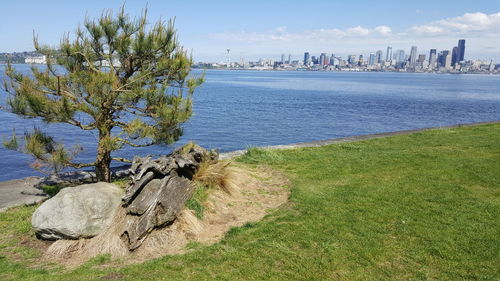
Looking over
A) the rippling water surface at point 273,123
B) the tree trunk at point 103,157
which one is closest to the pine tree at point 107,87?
the tree trunk at point 103,157

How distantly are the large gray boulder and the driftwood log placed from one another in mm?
426

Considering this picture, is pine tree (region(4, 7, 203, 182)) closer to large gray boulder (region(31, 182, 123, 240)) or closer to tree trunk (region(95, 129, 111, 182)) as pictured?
tree trunk (region(95, 129, 111, 182))

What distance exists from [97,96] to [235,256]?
5008 millimetres

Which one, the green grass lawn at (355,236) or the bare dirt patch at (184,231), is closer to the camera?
the green grass lawn at (355,236)

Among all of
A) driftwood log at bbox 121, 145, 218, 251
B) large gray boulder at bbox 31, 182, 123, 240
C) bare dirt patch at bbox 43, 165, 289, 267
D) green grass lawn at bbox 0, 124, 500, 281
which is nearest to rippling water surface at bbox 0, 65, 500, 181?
green grass lawn at bbox 0, 124, 500, 281

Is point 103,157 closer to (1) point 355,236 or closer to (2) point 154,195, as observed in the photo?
(2) point 154,195

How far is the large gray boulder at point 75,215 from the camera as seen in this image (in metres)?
7.68

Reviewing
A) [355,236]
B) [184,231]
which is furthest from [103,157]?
[355,236]

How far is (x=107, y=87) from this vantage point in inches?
363

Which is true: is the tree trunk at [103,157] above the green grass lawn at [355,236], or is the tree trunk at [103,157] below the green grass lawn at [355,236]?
above

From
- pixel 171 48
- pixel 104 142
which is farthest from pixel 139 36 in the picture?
pixel 104 142

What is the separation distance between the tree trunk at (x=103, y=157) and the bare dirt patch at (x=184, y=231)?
241cm

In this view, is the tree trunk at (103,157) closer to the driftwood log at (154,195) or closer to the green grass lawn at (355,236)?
the driftwood log at (154,195)

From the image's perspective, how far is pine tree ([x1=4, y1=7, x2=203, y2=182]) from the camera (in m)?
9.22
